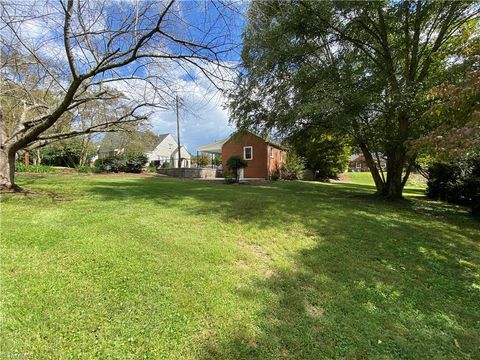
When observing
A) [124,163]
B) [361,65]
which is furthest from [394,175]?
[124,163]

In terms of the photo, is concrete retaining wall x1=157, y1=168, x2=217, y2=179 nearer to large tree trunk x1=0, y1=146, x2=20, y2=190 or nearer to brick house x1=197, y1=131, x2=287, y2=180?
brick house x1=197, y1=131, x2=287, y2=180

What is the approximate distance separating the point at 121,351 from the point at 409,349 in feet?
9.05

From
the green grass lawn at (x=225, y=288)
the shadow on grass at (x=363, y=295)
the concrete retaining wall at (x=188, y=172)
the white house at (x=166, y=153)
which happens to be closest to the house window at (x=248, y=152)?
the concrete retaining wall at (x=188, y=172)

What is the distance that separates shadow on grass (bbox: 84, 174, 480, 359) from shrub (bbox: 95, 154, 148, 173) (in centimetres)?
1864

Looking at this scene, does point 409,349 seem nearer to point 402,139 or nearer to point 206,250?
point 206,250

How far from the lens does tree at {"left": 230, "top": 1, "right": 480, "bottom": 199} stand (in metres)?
9.12

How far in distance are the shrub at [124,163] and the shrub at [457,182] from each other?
21.2 meters

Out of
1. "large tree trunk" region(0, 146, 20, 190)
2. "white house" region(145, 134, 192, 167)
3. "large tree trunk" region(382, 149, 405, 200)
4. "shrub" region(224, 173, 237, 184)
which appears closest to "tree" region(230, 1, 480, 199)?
"large tree trunk" region(382, 149, 405, 200)

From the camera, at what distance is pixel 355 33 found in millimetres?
10633

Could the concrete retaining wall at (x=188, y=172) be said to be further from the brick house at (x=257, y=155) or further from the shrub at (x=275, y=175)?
the shrub at (x=275, y=175)

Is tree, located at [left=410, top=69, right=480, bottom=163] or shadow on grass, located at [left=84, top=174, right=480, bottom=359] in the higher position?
tree, located at [left=410, top=69, right=480, bottom=163]

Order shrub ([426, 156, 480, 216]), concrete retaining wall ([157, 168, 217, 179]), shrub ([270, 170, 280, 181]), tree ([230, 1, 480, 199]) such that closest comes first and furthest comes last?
1. tree ([230, 1, 480, 199])
2. shrub ([426, 156, 480, 216])
3. shrub ([270, 170, 280, 181])
4. concrete retaining wall ([157, 168, 217, 179])

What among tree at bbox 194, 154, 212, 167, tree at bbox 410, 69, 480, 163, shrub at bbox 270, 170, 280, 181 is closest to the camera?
tree at bbox 410, 69, 480, 163

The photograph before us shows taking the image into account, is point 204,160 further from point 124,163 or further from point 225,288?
point 225,288
